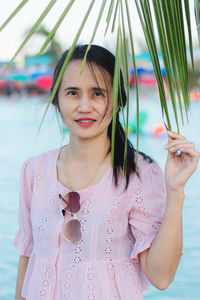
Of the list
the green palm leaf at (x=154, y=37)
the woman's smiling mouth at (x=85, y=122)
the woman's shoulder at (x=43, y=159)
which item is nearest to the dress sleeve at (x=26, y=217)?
the woman's shoulder at (x=43, y=159)

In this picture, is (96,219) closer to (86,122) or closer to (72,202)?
(72,202)

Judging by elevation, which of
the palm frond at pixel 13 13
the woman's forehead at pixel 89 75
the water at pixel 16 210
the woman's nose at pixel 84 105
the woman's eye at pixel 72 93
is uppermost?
the woman's forehead at pixel 89 75

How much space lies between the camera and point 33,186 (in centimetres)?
154

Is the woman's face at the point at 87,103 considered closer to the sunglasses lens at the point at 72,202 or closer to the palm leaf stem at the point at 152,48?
the sunglasses lens at the point at 72,202

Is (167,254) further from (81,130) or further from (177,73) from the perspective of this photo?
(177,73)

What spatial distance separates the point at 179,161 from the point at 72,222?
1.06 ft

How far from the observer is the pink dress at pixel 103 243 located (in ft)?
4.44

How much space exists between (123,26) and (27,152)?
25.5 ft

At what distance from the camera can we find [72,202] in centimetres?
140

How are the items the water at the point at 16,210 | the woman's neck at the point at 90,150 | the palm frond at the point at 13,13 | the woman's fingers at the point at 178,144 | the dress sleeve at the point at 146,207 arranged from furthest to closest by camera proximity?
the water at the point at 16,210 → the woman's neck at the point at 90,150 → the dress sleeve at the point at 146,207 → the woman's fingers at the point at 178,144 → the palm frond at the point at 13,13

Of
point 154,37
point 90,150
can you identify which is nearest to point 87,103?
point 90,150

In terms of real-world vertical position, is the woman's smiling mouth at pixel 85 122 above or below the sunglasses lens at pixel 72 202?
Answer: above

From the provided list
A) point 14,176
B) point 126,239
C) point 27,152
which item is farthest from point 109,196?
point 27,152

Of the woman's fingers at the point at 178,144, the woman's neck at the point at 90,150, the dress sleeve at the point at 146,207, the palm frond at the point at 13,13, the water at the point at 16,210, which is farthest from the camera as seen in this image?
the water at the point at 16,210
